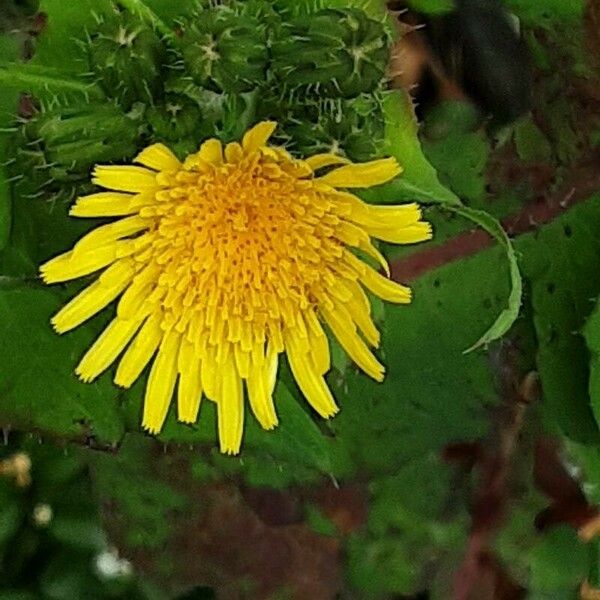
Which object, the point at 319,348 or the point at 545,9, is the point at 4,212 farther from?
the point at 545,9

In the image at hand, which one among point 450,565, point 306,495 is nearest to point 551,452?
point 450,565

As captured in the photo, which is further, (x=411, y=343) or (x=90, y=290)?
(x=411, y=343)

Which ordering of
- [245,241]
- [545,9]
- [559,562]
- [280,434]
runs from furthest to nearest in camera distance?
[559,562]
[545,9]
[280,434]
[245,241]

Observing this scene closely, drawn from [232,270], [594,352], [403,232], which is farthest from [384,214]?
[594,352]

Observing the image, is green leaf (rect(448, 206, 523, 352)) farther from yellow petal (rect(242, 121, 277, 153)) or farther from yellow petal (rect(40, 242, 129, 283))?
yellow petal (rect(40, 242, 129, 283))

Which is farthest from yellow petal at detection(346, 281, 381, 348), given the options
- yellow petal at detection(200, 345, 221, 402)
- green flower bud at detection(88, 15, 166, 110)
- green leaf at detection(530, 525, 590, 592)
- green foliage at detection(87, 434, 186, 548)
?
green leaf at detection(530, 525, 590, 592)

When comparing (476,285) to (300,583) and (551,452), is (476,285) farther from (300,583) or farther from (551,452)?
(300,583)

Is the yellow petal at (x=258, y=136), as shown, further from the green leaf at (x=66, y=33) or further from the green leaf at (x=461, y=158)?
the green leaf at (x=461, y=158)

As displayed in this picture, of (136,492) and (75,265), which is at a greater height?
(75,265)

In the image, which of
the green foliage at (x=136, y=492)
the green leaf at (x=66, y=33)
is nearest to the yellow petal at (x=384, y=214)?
the green leaf at (x=66, y=33)
